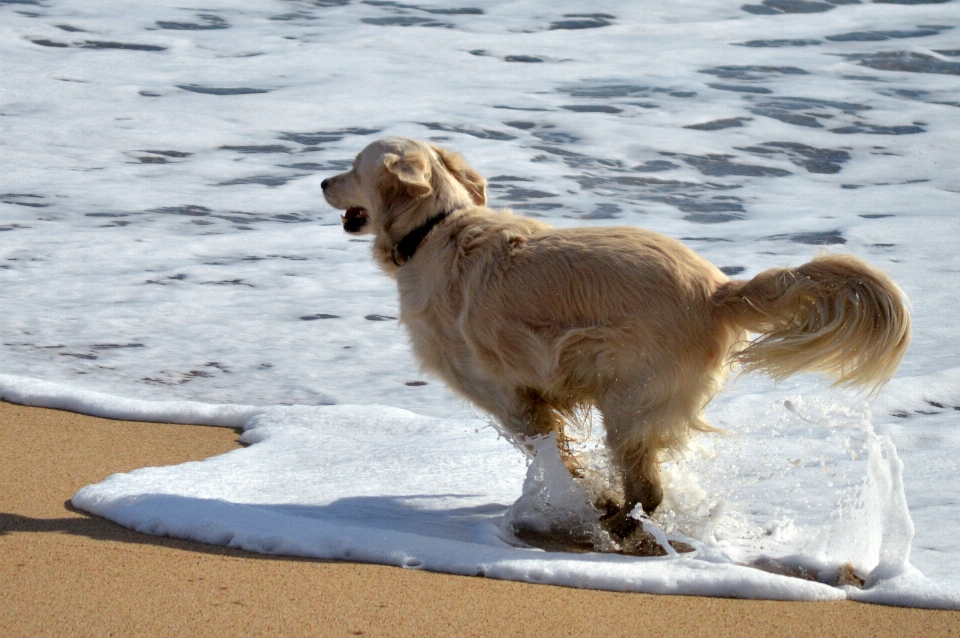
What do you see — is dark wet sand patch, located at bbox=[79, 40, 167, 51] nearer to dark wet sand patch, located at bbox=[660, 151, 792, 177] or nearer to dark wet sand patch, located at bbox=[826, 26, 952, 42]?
dark wet sand patch, located at bbox=[660, 151, 792, 177]

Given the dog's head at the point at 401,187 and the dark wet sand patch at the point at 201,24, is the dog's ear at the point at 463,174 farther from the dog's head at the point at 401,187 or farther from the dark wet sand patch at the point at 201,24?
the dark wet sand patch at the point at 201,24

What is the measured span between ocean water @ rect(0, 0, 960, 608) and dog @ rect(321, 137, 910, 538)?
316mm

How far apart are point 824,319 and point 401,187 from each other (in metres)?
1.84

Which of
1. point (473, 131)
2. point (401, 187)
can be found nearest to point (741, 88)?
point (473, 131)

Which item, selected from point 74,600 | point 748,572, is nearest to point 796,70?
point 748,572

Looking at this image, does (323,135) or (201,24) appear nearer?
(323,135)

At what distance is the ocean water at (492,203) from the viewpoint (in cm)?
395

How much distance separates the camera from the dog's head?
4527 mm

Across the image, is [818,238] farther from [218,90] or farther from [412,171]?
[218,90]

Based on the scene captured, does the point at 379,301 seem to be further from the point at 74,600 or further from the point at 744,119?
the point at 744,119

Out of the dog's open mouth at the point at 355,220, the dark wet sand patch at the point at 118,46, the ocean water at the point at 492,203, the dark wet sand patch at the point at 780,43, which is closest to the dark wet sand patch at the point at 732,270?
the ocean water at the point at 492,203

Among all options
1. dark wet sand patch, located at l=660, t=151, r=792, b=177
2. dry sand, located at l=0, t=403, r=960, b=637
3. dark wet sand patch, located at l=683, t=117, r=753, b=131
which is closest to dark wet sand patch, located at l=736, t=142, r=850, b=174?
dark wet sand patch, located at l=660, t=151, r=792, b=177

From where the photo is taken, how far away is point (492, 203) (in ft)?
31.1

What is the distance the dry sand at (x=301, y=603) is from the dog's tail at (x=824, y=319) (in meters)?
0.83
